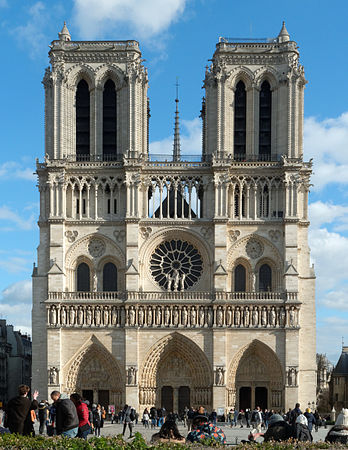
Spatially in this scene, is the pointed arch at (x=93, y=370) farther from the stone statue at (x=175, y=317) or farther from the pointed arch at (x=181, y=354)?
the stone statue at (x=175, y=317)

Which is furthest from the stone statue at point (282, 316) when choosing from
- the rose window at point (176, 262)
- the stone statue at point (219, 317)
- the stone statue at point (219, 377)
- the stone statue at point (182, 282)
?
the stone statue at point (182, 282)

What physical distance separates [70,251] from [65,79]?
10.1 metres

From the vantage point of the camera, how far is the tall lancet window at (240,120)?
2101 inches

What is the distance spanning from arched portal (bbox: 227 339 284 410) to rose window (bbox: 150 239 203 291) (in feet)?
17.4

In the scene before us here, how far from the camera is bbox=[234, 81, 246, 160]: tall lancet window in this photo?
5338 cm

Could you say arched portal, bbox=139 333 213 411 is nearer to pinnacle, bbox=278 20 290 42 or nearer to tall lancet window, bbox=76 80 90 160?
tall lancet window, bbox=76 80 90 160

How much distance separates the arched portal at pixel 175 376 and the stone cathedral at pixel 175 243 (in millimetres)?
83

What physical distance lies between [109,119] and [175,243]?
8.43 meters

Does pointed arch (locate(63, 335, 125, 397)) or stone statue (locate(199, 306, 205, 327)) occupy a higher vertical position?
stone statue (locate(199, 306, 205, 327))

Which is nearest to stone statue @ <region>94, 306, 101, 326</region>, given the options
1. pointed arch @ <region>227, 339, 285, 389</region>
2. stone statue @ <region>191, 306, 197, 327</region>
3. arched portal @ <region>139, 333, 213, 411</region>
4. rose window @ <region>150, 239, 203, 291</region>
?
arched portal @ <region>139, 333, 213, 411</region>

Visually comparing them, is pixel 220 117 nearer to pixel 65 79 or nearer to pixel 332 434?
pixel 65 79

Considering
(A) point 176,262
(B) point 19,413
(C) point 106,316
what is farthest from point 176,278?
(B) point 19,413

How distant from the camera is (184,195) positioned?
52188 millimetres

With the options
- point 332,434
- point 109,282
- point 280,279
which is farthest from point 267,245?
point 332,434
